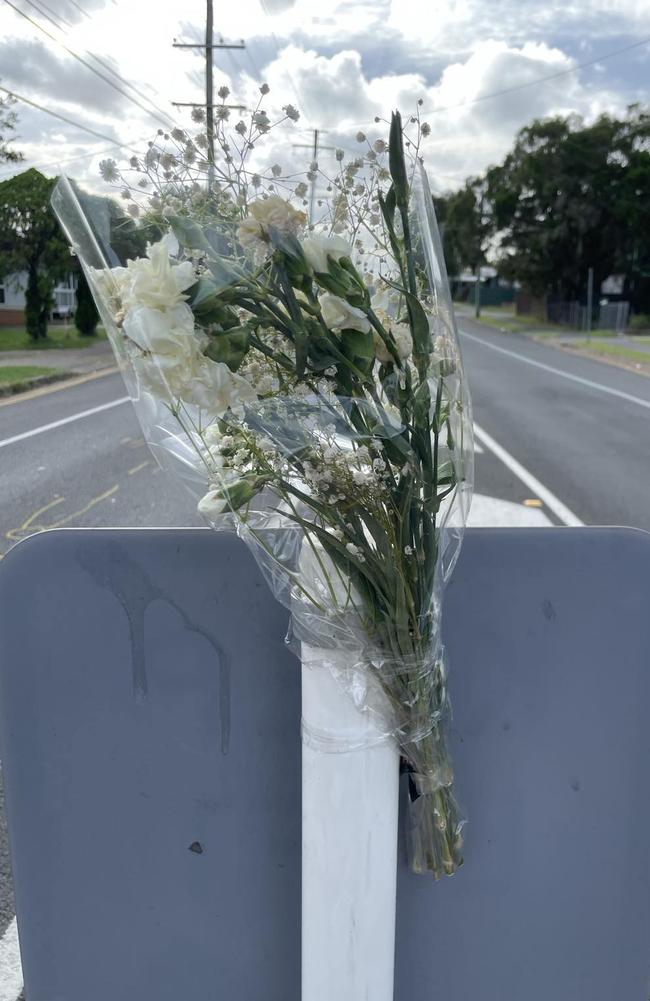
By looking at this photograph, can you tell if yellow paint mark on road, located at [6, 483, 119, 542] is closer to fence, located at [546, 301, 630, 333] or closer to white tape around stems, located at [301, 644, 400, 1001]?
white tape around stems, located at [301, 644, 400, 1001]

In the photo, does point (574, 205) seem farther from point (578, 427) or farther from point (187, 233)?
point (187, 233)

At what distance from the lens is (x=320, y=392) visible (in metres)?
1.47

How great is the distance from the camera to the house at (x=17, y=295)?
5886 mm

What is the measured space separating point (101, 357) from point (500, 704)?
10.1 metres

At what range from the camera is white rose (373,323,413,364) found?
1.48 meters

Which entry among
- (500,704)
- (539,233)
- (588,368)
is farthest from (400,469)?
(539,233)

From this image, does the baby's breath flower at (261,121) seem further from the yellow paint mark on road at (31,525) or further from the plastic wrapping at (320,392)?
the yellow paint mark on road at (31,525)

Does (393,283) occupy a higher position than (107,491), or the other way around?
(393,283)

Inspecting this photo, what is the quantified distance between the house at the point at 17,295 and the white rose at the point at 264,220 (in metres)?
4.45

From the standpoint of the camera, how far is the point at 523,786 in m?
1.93

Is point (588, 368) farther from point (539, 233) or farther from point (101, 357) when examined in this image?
point (539, 233)

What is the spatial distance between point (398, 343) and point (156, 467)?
6942 mm

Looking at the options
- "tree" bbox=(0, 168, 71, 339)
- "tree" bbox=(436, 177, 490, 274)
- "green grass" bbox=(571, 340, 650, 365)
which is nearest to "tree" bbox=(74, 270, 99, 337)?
"tree" bbox=(0, 168, 71, 339)

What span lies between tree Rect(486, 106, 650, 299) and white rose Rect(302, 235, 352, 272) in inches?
1612
